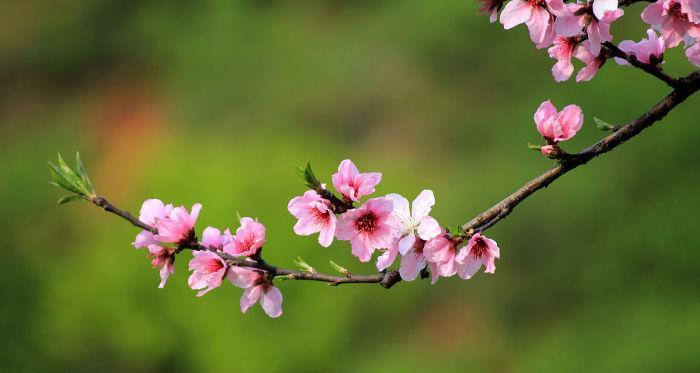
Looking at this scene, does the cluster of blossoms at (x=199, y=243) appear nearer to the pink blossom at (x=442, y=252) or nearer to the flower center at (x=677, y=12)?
the pink blossom at (x=442, y=252)

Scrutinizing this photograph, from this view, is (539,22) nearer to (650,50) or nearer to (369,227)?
(650,50)

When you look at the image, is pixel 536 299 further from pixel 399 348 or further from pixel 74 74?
pixel 74 74

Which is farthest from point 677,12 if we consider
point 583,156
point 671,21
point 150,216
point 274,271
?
point 150,216

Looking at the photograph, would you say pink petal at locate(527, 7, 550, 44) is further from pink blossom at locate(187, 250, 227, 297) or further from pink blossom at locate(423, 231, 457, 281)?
pink blossom at locate(187, 250, 227, 297)

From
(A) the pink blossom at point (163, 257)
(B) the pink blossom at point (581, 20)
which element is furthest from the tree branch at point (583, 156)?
(A) the pink blossom at point (163, 257)

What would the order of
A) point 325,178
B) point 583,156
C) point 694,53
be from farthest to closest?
point 325,178
point 694,53
point 583,156

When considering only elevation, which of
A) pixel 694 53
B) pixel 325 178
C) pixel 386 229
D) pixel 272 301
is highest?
pixel 694 53
